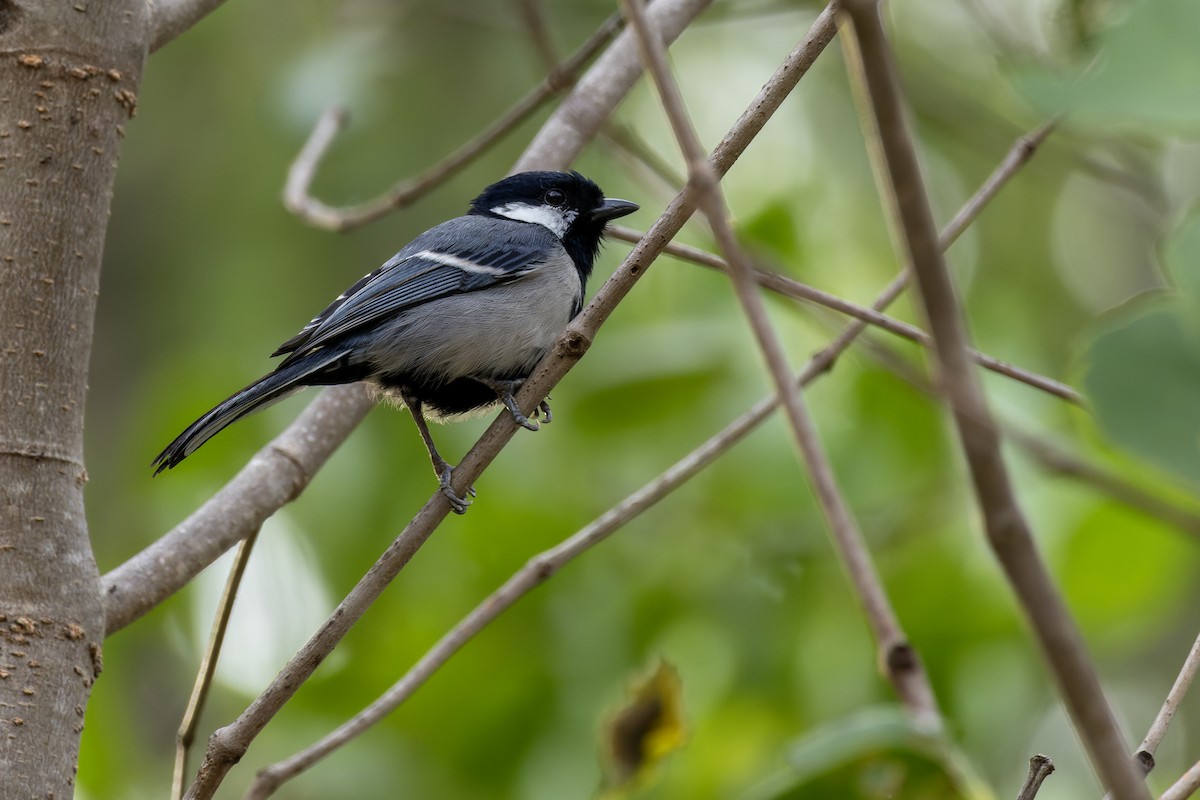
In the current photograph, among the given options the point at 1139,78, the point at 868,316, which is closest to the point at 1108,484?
the point at 1139,78

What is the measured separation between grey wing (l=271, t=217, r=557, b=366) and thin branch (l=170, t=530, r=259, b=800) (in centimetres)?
108

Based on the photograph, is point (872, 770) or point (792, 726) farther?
point (792, 726)

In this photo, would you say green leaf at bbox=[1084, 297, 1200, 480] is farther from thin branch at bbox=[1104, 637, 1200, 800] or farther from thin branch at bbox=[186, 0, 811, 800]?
thin branch at bbox=[186, 0, 811, 800]

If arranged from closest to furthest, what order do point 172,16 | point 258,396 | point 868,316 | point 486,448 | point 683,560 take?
point 868,316
point 486,448
point 172,16
point 258,396
point 683,560

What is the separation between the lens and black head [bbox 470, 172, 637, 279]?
3930 millimetres

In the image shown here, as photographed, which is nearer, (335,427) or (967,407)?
(967,407)

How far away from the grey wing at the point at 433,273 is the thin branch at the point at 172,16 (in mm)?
997

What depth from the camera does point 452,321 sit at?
3457 mm

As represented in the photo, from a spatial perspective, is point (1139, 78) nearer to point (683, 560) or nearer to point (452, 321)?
point (683, 560)

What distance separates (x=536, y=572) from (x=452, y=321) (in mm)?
1373

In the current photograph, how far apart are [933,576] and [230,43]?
449cm

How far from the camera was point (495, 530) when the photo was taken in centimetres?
339

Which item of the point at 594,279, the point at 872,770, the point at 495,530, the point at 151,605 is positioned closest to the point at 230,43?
the point at 594,279

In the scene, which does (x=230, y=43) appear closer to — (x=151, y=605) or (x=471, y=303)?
(x=471, y=303)
